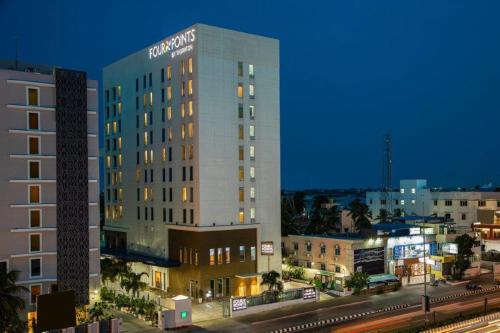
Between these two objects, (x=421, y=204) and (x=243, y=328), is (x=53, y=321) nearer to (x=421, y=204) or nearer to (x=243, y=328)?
(x=243, y=328)

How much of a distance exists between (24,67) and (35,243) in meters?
19.4

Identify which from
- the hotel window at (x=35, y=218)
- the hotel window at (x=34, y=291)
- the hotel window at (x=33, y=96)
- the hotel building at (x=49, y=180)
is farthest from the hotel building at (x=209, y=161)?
the hotel window at (x=33, y=96)

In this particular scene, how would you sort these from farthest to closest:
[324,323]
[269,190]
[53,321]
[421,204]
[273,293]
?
[421,204]
[269,190]
[273,293]
[324,323]
[53,321]

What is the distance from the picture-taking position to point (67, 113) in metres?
53.3

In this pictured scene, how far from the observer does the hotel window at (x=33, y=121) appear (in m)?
51.8

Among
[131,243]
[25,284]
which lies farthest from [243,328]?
[131,243]

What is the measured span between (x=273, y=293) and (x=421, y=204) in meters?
79.2

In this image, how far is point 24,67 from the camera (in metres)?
57.0

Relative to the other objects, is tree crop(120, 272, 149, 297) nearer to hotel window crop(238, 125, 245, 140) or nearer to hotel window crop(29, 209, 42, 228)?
hotel window crop(29, 209, 42, 228)

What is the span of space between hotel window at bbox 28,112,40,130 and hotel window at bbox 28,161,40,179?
3.48 m

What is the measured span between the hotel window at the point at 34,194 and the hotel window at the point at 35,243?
336cm

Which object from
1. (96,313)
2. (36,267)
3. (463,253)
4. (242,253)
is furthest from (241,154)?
(463,253)

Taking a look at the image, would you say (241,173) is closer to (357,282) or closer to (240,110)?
(240,110)

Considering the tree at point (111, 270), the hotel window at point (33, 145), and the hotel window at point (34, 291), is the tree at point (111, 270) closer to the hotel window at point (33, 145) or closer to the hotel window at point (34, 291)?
the hotel window at point (34, 291)
